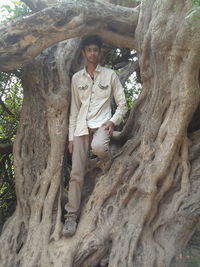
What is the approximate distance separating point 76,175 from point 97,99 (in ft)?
2.94

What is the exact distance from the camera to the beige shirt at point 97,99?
404 cm

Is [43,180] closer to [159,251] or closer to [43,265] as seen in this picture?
[43,265]

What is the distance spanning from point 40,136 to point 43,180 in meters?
0.60

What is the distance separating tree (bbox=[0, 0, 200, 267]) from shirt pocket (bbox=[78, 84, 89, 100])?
1.07 feet

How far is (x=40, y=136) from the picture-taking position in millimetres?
4613

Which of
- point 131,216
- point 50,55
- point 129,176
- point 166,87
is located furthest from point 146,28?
point 131,216

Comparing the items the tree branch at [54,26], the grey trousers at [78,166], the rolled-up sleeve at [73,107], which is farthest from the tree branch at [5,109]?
the grey trousers at [78,166]

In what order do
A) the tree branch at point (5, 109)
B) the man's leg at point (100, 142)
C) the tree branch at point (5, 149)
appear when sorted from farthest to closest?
the tree branch at point (5, 109)
the tree branch at point (5, 149)
the man's leg at point (100, 142)

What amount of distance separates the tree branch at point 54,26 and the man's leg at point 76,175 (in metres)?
1.16

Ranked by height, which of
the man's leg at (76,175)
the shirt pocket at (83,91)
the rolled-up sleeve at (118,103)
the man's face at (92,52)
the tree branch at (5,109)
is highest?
the man's face at (92,52)

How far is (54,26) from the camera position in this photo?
13.2ft

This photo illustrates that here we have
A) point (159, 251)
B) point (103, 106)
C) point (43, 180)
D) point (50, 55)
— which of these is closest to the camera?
point (159, 251)

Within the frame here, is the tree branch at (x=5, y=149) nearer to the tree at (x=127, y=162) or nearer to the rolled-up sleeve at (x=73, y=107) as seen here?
the tree at (x=127, y=162)

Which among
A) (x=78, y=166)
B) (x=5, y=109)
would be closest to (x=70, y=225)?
(x=78, y=166)
